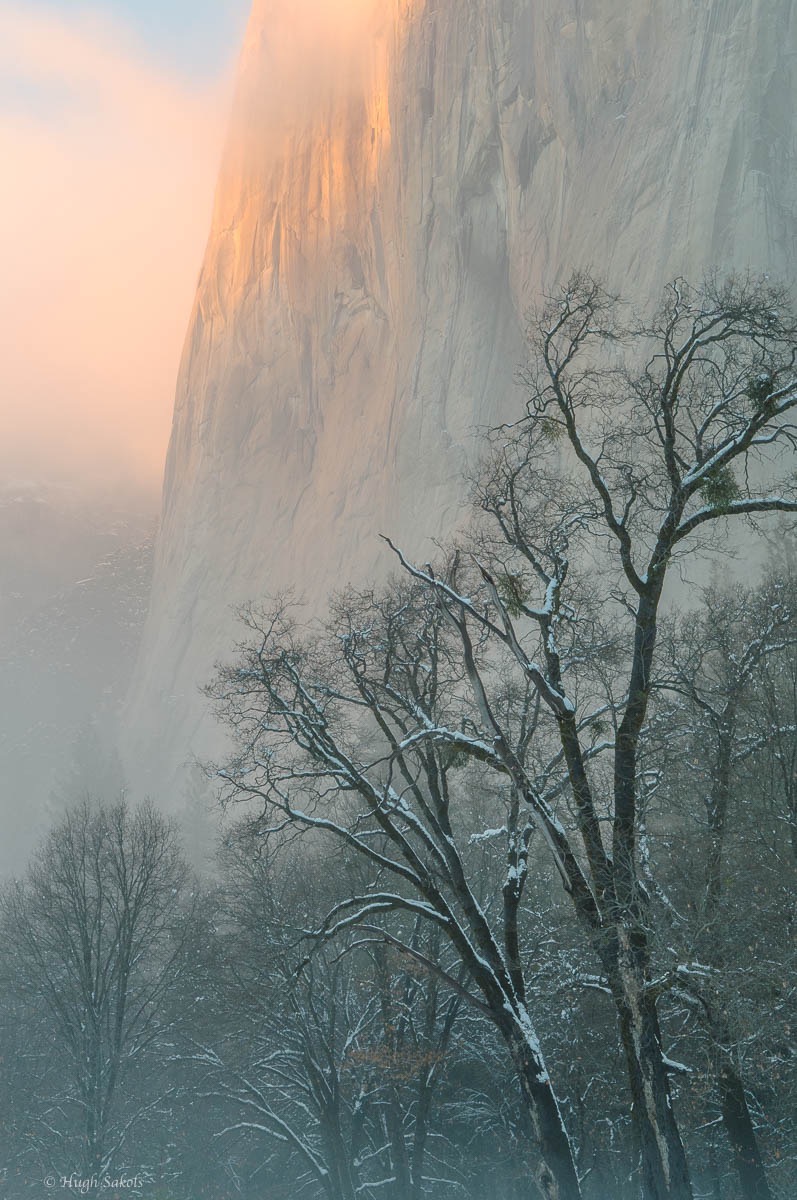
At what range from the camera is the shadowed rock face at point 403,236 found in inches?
1337

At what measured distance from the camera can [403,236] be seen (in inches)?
1960

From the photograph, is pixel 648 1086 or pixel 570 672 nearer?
pixel 648 1086

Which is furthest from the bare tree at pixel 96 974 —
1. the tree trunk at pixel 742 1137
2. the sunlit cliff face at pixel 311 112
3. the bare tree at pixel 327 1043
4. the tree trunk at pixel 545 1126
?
the sunlit cliff face at pixel 311 112

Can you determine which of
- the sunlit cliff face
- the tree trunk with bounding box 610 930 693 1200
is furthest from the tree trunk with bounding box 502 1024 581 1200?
the sunlit cliff face

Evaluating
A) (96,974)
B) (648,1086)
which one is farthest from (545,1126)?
(96,974)

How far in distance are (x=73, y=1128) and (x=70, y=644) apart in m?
89.8

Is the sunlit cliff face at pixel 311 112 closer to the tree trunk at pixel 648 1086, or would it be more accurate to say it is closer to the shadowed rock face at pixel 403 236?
the shadowed rock face at pixel 403 236

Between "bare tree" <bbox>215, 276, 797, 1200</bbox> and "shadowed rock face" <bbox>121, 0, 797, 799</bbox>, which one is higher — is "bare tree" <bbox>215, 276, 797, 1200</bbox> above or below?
below

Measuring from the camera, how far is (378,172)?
54.3m

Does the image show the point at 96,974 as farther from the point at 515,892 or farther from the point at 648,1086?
the point at 648,1086

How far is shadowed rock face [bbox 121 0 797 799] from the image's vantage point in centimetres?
3397

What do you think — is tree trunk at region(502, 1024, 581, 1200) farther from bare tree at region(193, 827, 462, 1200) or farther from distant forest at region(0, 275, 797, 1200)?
bare tree at region(193, 827, 462, 1200)

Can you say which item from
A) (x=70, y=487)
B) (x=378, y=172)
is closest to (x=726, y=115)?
(x=378, y=172)

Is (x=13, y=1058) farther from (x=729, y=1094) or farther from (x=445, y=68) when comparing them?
(x=445, y=68)
